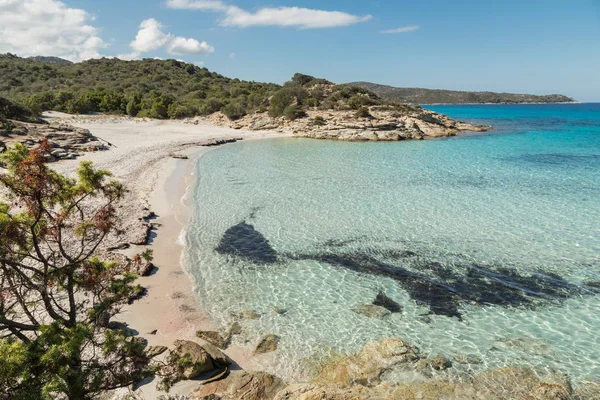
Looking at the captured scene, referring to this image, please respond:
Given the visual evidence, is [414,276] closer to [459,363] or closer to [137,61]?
[459,363]

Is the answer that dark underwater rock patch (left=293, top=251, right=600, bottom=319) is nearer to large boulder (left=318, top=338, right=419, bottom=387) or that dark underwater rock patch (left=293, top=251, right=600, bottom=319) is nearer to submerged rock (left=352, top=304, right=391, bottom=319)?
submerged rock (left=352, top=304, right=391, bottom=319)

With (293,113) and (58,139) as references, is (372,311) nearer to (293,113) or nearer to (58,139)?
(58,139)

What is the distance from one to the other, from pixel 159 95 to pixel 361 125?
46385 mm

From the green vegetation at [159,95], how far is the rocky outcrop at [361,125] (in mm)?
2738

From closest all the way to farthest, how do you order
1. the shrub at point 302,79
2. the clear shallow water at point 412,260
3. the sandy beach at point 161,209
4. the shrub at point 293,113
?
the clear shallow water at point 412,260
the sandy beach at point 161,209
the shrub at point 293,113
the shrub at point 302,79

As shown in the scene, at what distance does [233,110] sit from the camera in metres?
68.8

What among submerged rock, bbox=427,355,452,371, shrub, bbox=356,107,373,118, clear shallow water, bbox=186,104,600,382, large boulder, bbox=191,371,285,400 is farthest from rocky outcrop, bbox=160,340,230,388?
shrub, bbox=356,107,373,118

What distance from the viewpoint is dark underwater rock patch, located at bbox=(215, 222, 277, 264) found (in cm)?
1541

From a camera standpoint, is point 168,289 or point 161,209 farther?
point 161,209

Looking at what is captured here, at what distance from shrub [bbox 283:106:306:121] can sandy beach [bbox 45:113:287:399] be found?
33.8ft

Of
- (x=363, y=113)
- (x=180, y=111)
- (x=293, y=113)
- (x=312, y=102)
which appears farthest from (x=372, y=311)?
(x=180, y=111)

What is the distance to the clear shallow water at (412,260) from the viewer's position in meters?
10.2

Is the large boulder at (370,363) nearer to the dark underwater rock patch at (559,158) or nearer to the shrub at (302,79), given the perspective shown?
the dark underwater rock patch at (559,158)

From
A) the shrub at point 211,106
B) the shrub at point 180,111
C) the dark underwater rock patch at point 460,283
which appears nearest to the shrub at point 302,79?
the shrub at point 211,106
